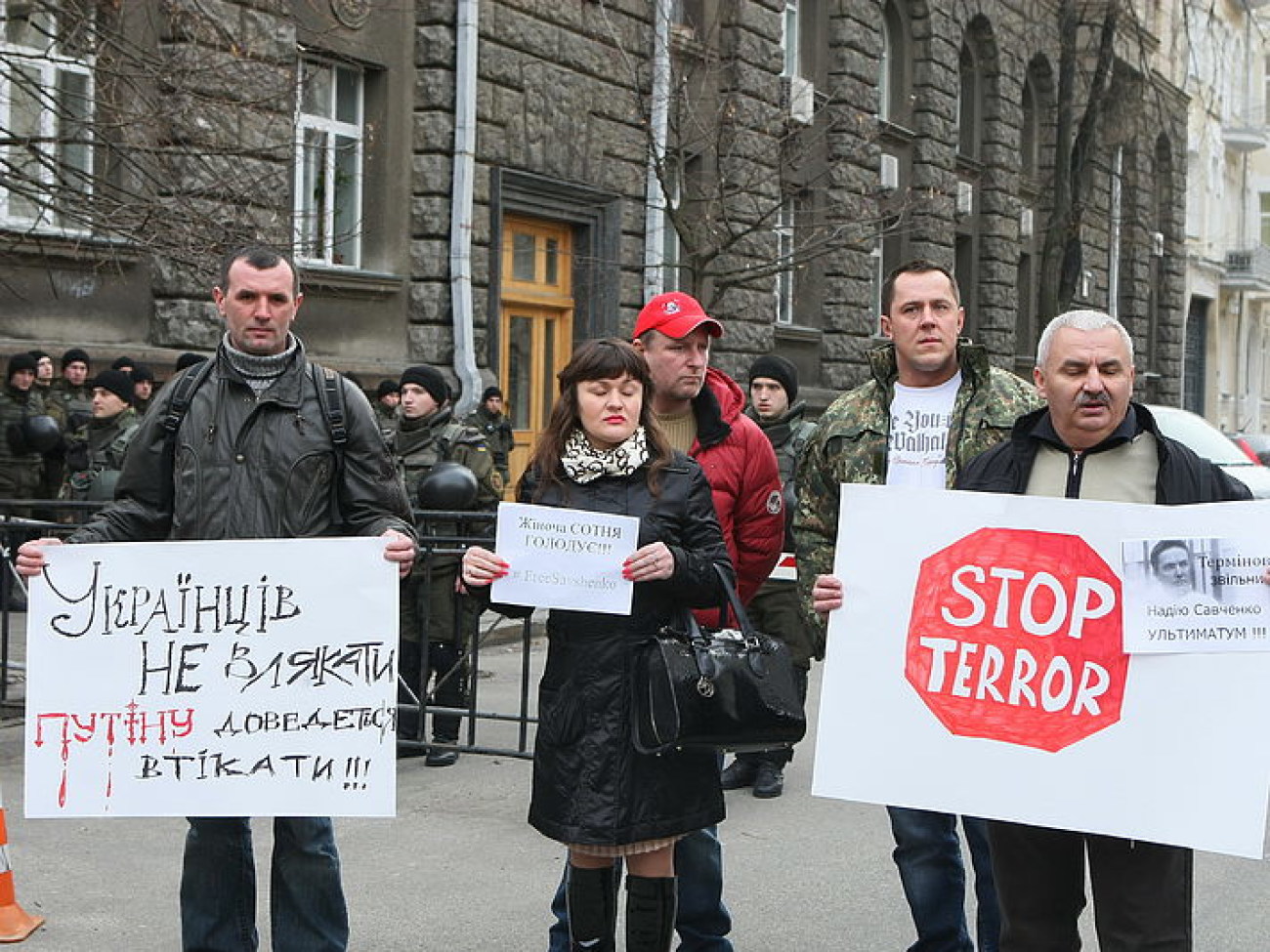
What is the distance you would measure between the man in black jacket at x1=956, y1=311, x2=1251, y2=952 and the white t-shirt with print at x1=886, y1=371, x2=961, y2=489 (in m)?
0.60

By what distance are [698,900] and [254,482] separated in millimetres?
1630

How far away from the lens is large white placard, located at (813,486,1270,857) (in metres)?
3.63

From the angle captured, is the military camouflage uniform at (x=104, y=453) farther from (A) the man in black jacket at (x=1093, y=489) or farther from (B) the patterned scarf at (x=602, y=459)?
(A) the man in black jacket at (x=1093, y=489)

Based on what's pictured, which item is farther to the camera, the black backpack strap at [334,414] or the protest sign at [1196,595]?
the black backpack strap at [334,414]

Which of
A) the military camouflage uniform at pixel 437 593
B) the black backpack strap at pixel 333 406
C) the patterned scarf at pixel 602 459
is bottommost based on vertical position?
the military camouflage uniform at pixel 437 593

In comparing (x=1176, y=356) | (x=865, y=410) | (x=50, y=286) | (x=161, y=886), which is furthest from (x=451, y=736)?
(x=1176, y=356)

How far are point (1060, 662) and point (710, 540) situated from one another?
934mm

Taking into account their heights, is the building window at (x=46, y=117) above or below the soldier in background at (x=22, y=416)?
above

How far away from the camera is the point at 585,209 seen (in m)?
17.7

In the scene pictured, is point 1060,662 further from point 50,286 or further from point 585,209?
point 585,209

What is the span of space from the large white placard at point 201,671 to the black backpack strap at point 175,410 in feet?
0.69

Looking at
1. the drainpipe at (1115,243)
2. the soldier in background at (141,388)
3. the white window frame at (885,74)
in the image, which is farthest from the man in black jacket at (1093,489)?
the drainpipe at (1115,243)

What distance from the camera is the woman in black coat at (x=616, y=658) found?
4.10m

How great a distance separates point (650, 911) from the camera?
13.8 feet
